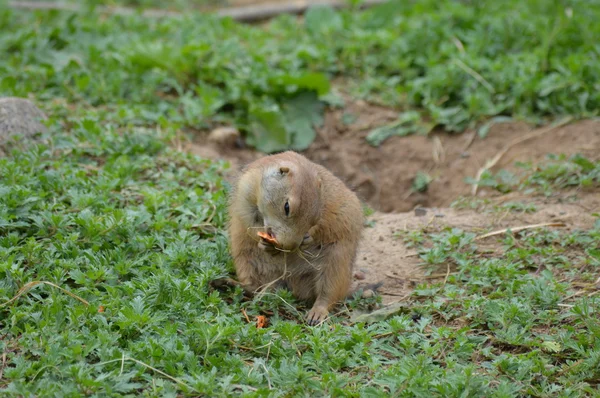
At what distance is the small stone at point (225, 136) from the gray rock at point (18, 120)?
5.45 ft

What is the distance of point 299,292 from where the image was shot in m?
5.05

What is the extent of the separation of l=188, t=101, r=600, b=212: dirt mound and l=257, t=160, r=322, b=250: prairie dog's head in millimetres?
2344

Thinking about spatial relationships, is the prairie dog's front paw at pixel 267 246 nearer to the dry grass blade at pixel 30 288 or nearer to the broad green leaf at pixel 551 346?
the dry grass blade at pixel 30 288

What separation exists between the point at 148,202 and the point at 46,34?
381 centimetres

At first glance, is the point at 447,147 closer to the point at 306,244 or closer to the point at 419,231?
the point at 419,231

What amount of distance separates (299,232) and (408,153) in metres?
3.56

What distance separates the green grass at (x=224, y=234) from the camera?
389cm

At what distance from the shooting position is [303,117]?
26.2ft

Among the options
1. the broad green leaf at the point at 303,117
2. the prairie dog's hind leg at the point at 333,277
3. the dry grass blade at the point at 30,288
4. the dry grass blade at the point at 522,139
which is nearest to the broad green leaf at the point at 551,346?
the prairie dog's hind leg at the point at 333,277

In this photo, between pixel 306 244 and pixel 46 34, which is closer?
pixel 306 244

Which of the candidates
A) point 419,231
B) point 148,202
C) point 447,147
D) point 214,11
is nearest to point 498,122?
point 447,147

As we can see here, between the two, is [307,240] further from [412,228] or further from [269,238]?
[412,228]

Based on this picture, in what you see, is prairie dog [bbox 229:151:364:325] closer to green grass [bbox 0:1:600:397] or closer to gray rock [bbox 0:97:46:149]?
green grass [bbox 0:1:600:397]

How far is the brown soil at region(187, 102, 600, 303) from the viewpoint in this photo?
234 inches
